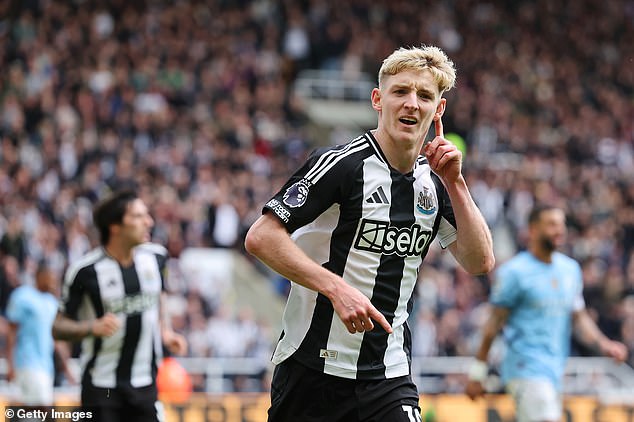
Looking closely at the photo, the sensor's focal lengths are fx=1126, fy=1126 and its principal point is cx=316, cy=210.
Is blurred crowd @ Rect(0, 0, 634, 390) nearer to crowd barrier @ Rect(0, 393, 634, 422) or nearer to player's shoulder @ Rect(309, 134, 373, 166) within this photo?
crowd barrier @ Rect(0, 393, 634, 422)

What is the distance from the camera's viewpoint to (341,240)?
516 centimetres

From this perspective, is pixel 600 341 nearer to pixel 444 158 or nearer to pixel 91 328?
pixel 91 328

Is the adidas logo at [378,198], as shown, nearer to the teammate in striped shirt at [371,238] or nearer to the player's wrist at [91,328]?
the teammate in striped shirt at [371,238]

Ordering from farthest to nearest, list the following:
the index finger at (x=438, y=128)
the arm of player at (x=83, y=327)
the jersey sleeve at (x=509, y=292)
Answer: the jersey sleeve at (x=509, y=292)
the arm of player at (x=83, y=327)
the index finger at (x=438, y=128)

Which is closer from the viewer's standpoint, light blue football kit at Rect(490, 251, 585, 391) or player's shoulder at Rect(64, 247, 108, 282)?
player's shoulder at Rect(64, 247, 108, 282)

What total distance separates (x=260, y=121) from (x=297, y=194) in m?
17.0

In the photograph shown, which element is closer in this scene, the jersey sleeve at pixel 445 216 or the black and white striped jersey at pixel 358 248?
the black and white striped jersey at pixel 358 248

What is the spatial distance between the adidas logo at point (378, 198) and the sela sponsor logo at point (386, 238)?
0.09 meters

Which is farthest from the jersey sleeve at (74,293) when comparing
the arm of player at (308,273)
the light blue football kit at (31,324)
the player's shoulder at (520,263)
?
the light blue football kit at (31,324)

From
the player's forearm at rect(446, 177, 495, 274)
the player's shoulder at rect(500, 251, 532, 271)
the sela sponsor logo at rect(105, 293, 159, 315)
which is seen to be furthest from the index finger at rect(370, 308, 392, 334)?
the player's shoulder at rect(500, 251, 532, 271)

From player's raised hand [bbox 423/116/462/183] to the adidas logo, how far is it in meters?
0.27

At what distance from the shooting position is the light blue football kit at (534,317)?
8.97 meters

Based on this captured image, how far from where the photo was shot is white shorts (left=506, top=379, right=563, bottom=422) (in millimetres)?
8867

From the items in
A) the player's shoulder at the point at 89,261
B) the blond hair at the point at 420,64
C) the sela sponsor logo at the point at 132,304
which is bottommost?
the sela sponsor logo at the point at 132,304
